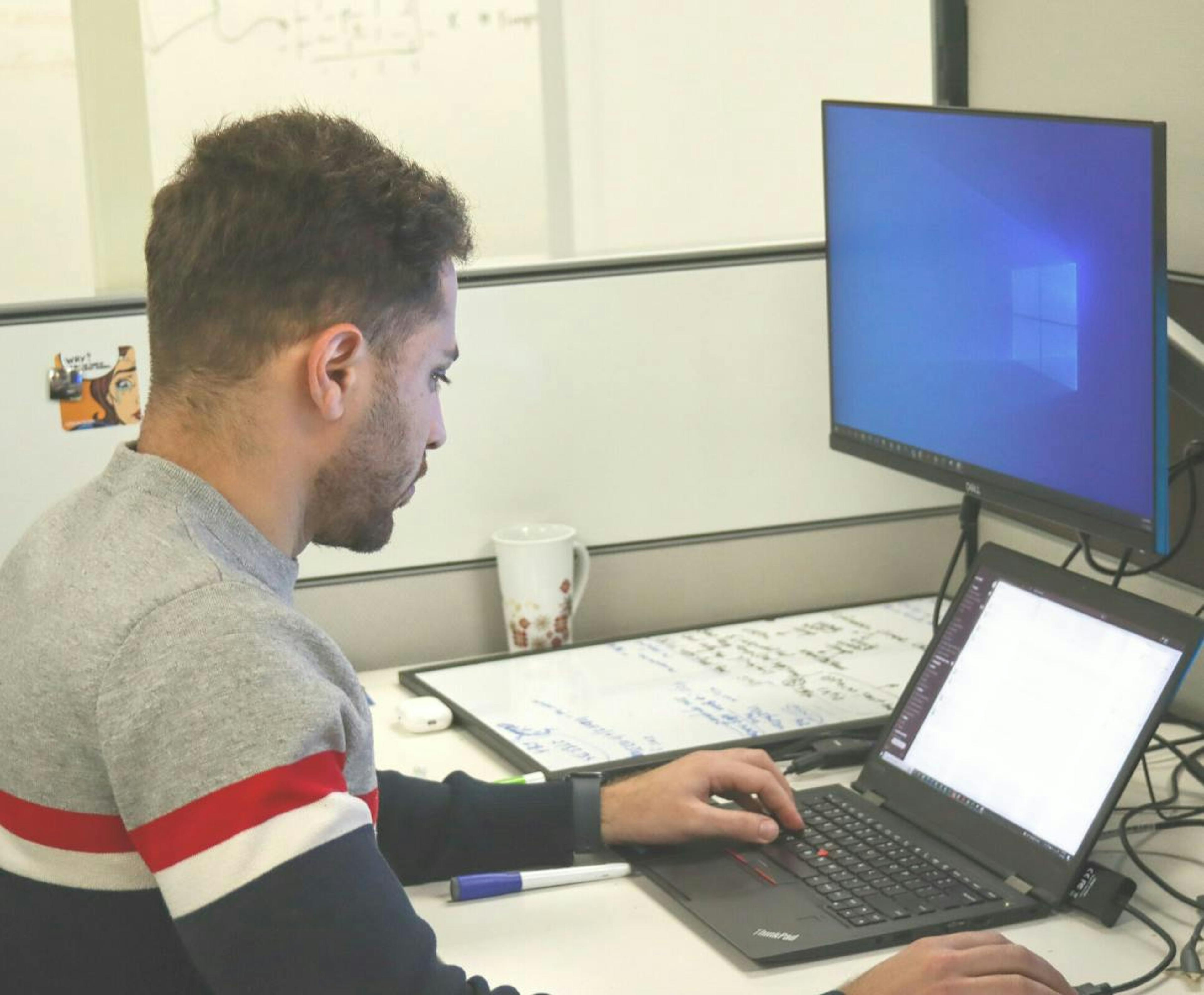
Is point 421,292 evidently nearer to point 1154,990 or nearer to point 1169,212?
point 1154,990

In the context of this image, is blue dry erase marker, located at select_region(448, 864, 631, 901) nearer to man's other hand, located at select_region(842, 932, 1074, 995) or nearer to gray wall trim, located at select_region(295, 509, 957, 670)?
man's other hand, located at select_region(842, 932, 1074, 995)

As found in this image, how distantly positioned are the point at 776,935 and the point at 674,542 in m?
0.73

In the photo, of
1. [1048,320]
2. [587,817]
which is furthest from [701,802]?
[1048,320]

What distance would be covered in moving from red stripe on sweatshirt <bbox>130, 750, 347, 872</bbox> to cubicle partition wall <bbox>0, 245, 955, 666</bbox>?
844mm

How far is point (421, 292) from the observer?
0.93 m

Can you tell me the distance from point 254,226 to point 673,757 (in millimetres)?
626

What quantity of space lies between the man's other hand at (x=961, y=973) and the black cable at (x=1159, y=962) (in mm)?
54

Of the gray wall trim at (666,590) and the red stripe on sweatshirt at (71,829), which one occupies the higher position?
the red stripe on sweatshirt at (71,829)

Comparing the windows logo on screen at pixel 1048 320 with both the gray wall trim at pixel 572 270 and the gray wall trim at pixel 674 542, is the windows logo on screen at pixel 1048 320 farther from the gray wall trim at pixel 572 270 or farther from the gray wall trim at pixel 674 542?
the gray wall trim at pixel 674 542

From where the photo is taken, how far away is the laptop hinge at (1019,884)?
1095 millimetres

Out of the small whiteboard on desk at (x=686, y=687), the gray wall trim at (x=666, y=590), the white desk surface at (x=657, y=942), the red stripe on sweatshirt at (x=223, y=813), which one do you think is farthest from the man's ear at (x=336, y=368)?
the gray wall trim at (x=666, y=590)

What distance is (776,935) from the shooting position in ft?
3.40

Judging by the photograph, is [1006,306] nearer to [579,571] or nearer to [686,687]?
[686,687]

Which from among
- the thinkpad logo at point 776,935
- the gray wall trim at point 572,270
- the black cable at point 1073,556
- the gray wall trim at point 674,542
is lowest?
the thinkpad logo at point 776,935
